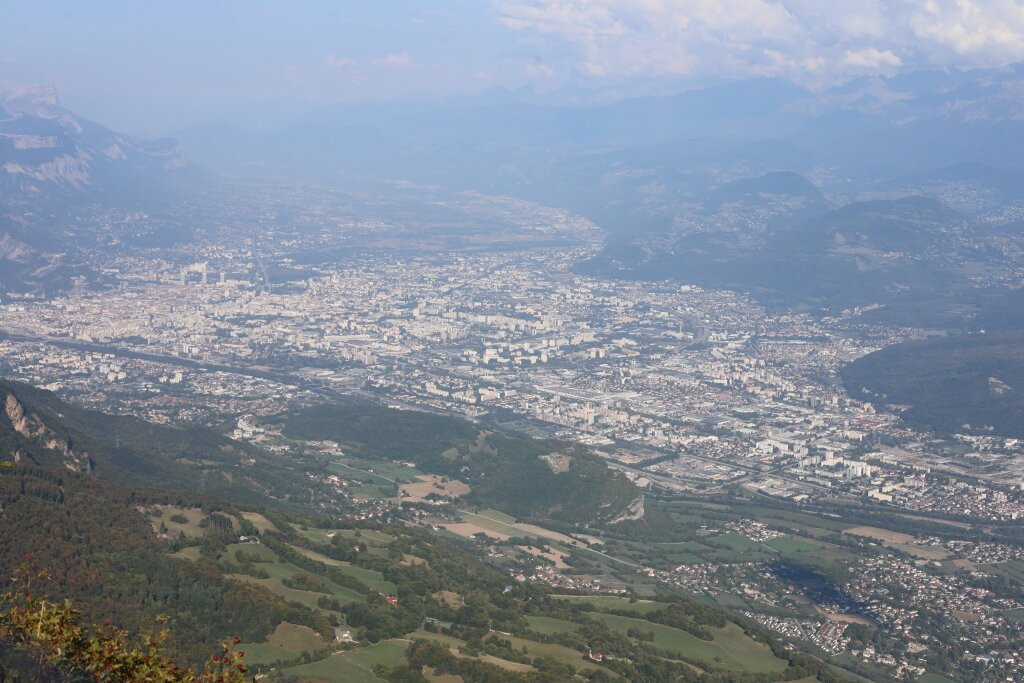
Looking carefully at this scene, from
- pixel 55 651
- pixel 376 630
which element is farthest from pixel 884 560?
pixel 55 651

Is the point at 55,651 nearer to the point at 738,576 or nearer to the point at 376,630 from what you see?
the point at 376,630

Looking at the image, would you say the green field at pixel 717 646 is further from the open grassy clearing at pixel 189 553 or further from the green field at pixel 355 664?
the open grassy clearing at pixel 189 553

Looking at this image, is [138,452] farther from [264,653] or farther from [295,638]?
[264,653]

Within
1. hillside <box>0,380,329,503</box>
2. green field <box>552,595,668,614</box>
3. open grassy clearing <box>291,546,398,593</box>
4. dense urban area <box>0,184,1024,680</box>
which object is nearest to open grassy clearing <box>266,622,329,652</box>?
open grassy clearing <box>291,546,398,593</box>

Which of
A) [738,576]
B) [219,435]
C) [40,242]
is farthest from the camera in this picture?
[40,242]

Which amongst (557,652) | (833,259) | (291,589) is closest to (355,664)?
(291,589)

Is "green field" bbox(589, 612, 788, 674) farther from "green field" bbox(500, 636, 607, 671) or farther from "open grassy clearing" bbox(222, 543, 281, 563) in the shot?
"open grassy clearing" bbox(222, 543, 281, 563)
